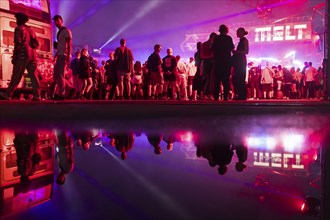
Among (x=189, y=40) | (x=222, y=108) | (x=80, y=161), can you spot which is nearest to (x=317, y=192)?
(x=80, y=161)

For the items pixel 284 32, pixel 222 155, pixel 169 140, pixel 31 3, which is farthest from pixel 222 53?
pixel 284 32

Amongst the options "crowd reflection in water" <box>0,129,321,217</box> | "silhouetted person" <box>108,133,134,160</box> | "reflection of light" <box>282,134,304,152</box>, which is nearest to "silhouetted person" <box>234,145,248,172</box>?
"crowd reflection in water" <box>0,129,321,217</box>

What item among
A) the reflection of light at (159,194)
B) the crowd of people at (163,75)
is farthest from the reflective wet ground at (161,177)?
the crowd of people at (163,75)

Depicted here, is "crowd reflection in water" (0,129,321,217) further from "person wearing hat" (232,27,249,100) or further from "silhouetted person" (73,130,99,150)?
"person wearing hat" (232,27,249,100)

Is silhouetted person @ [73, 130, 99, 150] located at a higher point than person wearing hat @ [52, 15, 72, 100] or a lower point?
lower

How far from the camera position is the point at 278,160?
2.06 meters

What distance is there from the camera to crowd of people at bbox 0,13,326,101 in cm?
888

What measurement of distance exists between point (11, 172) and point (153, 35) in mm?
37986

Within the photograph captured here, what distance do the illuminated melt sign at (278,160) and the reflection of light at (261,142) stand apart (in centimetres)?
26

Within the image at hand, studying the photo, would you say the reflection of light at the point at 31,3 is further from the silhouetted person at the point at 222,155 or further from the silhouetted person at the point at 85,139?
the silhouetted person at the point at 222,155

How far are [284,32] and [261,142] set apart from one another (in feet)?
111

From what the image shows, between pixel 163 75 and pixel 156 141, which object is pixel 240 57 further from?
pixel 156 141

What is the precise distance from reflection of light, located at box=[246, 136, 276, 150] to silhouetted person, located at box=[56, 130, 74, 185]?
1.14 m

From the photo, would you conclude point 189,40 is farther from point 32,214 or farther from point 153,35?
point 32,214
